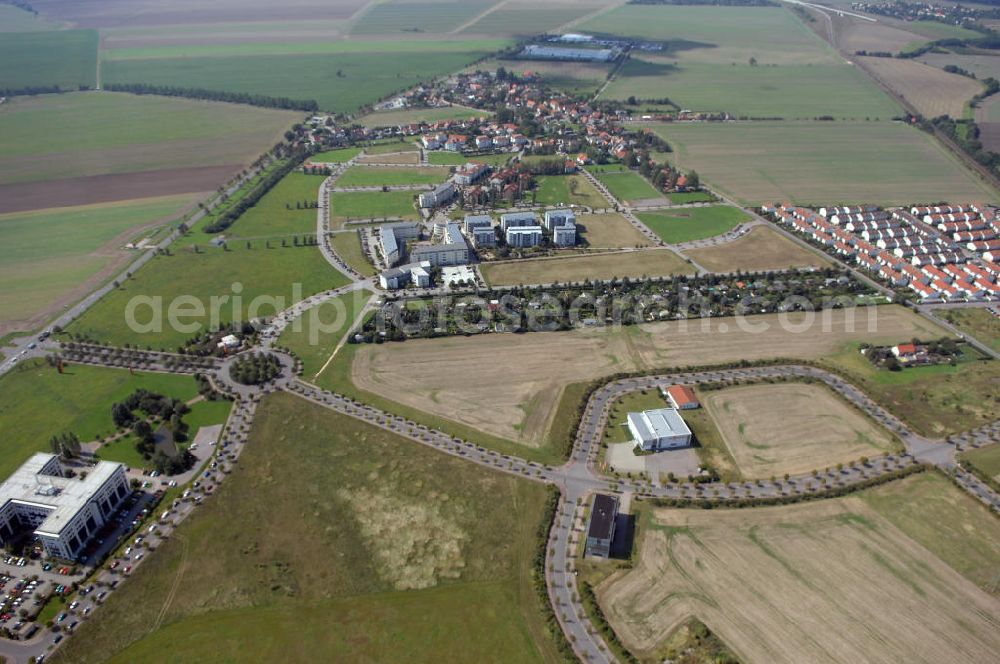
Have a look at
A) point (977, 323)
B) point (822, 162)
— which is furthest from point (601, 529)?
point (822, 162)

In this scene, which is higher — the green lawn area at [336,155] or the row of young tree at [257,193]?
the green lawn area at [336,155]

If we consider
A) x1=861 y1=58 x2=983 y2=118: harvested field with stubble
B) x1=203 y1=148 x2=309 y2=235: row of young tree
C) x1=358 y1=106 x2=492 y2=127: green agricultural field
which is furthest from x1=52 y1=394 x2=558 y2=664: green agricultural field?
x1=861 y1=58 x2=983 y2=118: harvested field with stubble

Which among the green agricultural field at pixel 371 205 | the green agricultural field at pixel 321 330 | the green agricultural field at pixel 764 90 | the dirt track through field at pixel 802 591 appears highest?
the green agricultural field at pixel 764 90

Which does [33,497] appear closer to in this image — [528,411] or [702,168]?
[528,411]

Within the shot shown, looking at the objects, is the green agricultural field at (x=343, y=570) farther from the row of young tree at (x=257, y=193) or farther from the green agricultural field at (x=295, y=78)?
the green agricultural field at (x=295, y=78)

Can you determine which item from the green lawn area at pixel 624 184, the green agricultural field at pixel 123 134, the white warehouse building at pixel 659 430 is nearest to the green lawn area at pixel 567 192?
the green lawn area at pixel 624 184

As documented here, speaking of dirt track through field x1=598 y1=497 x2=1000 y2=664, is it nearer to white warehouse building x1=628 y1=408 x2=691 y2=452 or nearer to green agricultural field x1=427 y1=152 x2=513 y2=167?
white warehouse building x1=628 y1=408 x2=691 y2=452

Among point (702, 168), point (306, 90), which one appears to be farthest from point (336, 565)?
point (306, 90)
